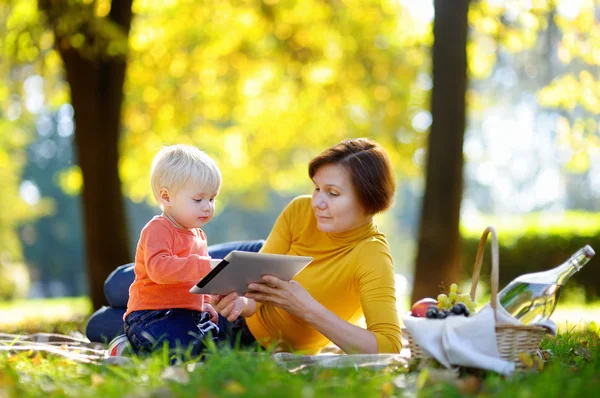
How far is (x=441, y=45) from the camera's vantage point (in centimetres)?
766

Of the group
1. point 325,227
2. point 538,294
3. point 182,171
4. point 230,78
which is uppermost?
point 230,78

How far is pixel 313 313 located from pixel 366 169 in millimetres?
854

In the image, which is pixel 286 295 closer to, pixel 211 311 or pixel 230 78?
pixel 211 311

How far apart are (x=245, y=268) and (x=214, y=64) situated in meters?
8.86

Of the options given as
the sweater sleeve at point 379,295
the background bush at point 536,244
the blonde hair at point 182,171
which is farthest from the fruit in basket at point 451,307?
the background bush at point 536,244

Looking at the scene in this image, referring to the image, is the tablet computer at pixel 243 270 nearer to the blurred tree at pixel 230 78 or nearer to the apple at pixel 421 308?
the apple at pixel 421 308

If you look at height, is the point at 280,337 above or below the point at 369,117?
below

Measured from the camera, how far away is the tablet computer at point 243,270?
3297 mm

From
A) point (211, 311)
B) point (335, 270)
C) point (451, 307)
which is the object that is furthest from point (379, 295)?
point (211, 311)

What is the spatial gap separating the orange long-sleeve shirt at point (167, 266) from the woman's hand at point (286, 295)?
0.30 m

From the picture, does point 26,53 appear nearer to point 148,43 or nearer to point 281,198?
point 148,43

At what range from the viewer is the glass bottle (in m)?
3.52

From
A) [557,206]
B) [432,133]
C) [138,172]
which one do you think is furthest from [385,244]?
[557,206]

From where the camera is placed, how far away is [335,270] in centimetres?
410
